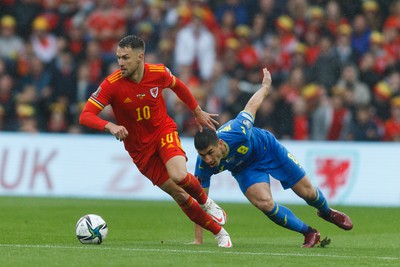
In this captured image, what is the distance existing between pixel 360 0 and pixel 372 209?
22.7ft

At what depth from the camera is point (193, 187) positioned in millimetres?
12078

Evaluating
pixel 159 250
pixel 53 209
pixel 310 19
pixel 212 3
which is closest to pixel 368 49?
pixel 310 19

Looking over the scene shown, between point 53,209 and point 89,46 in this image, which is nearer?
point 53,209

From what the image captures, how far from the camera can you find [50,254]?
1073 centimetres

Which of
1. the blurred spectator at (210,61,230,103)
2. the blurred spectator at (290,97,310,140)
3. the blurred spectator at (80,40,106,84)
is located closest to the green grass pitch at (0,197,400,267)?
the blurred spectator at (290,97,310,140)

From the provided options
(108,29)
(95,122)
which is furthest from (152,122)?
(108,29)

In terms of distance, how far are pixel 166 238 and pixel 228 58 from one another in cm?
1001

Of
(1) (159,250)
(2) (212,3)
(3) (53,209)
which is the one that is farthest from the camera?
(2) (212,3)

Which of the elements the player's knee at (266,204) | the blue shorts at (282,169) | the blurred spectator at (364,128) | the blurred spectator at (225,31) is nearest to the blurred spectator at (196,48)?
the blurred spectator at (225,31)

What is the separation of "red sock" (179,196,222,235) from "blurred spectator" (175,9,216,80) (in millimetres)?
11270

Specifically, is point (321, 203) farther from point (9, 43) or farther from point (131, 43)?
point (9, 43)

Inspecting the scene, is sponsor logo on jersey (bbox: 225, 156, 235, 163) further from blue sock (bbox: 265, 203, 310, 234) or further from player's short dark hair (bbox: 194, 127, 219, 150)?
blue sock (bbox: 265, 203, 310, 234)

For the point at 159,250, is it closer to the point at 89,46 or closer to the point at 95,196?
the point at 95,196

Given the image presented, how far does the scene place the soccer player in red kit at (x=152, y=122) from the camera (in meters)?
12.2
